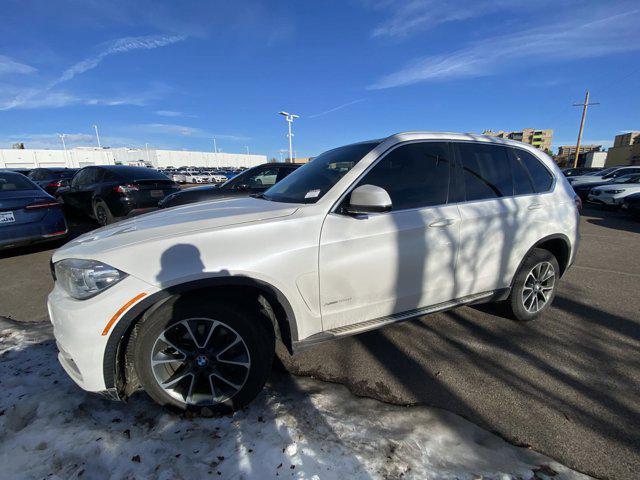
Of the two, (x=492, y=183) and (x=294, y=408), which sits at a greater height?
(x=492, y=183)

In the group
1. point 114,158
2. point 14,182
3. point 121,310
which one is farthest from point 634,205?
point 114,158

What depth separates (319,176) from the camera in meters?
2.85

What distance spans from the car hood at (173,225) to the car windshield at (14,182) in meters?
5.23

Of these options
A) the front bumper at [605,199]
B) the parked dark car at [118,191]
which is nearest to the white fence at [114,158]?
the parked dark car at [118,191]

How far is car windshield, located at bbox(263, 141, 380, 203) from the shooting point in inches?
100.0

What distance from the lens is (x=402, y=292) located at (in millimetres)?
2523

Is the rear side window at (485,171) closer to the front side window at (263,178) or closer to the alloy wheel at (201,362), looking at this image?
the alloy wheel at (201,362)

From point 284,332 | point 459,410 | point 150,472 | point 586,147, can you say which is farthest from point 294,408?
point 586,147

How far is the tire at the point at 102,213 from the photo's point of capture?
7641 mm

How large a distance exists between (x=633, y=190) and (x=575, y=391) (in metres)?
13.8

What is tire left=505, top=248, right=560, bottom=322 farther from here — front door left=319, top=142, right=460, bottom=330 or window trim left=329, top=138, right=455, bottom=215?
window trim left=329, top=138, right=455, bottom=215

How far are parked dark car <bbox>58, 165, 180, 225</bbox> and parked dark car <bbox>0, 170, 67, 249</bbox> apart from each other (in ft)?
4.63

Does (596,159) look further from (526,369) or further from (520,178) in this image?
(526,369)

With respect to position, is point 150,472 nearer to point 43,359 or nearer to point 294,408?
point 294,408
